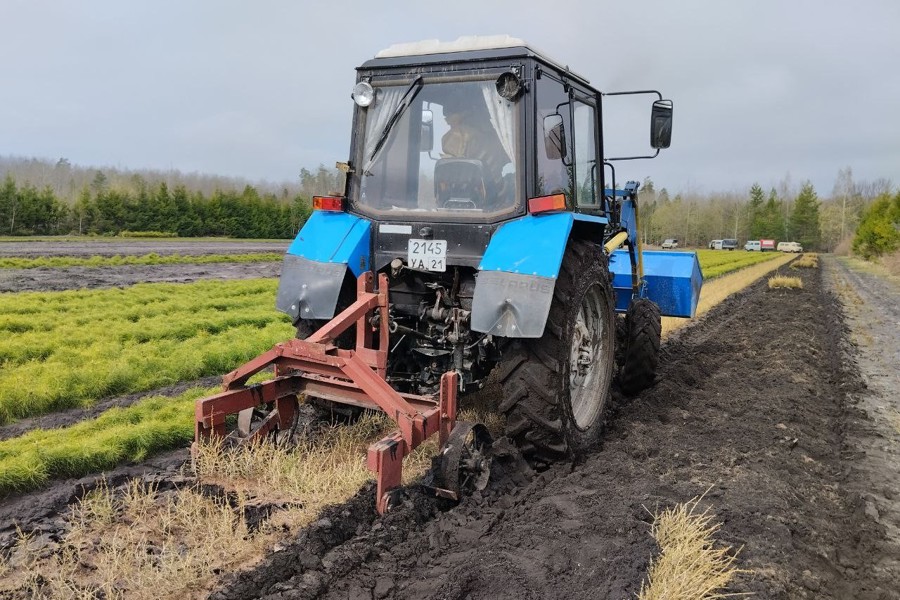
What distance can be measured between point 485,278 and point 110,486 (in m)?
2.72

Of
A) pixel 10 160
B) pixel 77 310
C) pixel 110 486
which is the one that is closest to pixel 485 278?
pixel 110 486

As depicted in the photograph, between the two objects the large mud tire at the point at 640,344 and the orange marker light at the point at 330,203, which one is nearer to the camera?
the orange marker light at the point at 330,203

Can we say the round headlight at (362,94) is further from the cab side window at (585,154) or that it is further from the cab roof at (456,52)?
the cab side window at (585,154)

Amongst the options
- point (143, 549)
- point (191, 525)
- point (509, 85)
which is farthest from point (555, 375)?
point (143, 549)

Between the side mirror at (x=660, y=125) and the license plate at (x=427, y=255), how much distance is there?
2.24m

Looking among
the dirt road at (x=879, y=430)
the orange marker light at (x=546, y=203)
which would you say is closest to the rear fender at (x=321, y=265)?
the orange marker light at (x=546, y=203)

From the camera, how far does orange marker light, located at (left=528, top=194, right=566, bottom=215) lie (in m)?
4.25

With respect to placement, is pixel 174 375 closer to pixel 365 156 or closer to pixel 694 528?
pixel 365 156

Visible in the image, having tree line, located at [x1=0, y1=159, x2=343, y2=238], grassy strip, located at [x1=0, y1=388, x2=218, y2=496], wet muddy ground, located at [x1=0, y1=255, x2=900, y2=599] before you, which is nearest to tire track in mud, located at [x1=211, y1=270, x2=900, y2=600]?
wet muddy ground, located at [x1=0, y1=255, x2=900, y2=599]

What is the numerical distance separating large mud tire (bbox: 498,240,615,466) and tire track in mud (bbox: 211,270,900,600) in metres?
0.18

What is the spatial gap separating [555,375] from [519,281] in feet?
2.13

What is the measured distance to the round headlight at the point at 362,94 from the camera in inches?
190

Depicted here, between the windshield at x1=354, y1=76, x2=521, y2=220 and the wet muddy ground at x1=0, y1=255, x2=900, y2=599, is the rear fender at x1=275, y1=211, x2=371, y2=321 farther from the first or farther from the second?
the wet muddy ground at x1=0, y1=255, x2=900, y2=599

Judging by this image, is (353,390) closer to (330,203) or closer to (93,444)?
(330,203)
